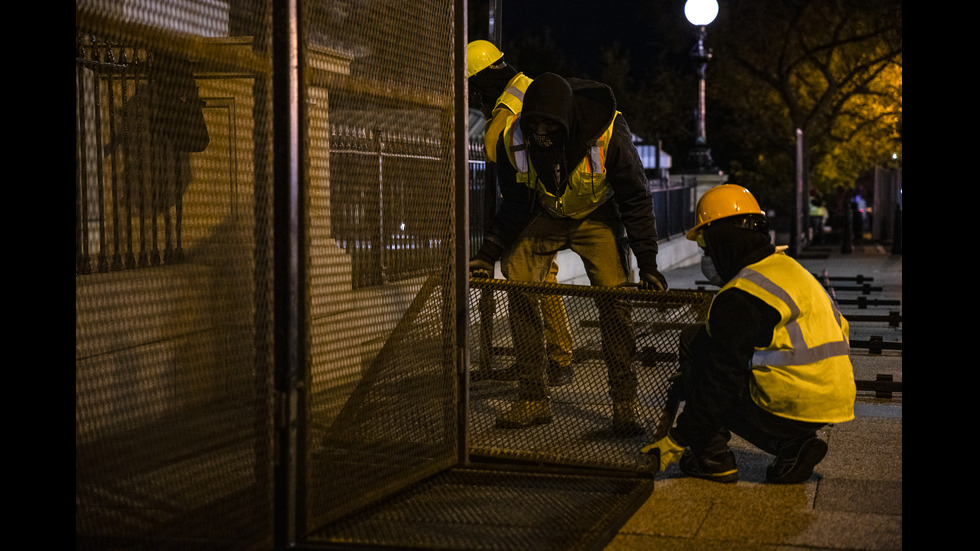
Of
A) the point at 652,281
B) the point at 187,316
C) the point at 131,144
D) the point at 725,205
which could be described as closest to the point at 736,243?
the point at 725,205

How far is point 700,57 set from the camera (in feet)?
69.2

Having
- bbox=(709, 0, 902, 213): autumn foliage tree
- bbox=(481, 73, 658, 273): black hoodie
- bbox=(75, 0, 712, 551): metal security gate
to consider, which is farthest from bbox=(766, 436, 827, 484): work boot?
bbox=(709, 0, 902, 213): autumn foliage tree

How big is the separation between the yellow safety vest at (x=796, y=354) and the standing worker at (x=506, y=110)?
3.50 feet

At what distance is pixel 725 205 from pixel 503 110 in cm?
141

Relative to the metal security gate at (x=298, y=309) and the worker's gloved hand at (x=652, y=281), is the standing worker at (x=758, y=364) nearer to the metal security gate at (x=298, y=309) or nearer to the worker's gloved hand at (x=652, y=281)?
the metal security gate at (x=298, y=309)

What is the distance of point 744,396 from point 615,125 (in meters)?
1.59

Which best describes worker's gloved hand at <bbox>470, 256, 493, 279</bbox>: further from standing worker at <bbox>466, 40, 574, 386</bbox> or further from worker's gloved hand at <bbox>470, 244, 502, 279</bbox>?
standing worker at <bbox>466, 40, 574, 386</bbox>

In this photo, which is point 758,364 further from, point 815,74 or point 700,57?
point 815,74

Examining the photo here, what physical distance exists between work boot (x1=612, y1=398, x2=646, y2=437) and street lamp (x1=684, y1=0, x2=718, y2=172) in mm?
13775

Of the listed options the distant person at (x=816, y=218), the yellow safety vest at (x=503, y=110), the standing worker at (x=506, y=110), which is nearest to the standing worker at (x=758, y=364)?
the standing worker at (x=506, y=110)

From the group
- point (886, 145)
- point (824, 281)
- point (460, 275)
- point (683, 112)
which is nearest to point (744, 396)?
point (460, 275)

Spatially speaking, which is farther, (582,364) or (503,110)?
(503,110)

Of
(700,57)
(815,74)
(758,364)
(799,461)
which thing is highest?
(815,74)

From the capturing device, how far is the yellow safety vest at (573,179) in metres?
5.72
